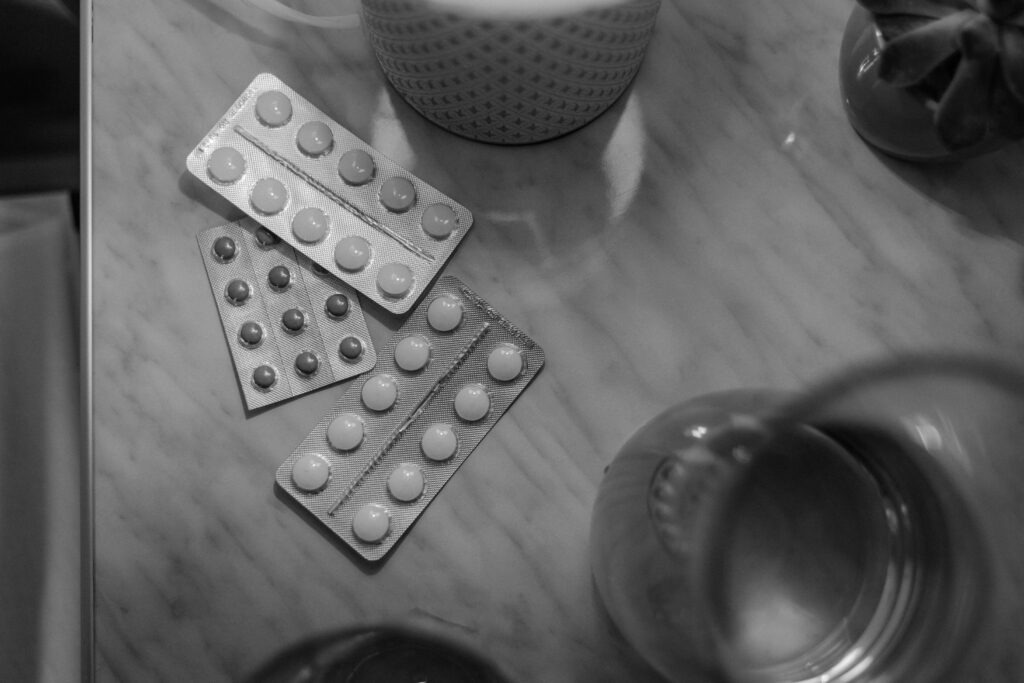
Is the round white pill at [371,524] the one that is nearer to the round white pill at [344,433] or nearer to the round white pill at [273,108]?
the round white pill at [344,433]

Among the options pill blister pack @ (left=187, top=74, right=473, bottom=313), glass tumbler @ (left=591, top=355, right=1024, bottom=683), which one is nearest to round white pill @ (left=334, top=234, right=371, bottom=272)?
pill blister pack @ (left=187, top=74, right=473, bottom=313)

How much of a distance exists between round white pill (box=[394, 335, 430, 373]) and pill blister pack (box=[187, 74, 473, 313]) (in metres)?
0.01

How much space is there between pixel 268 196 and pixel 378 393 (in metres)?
0.09

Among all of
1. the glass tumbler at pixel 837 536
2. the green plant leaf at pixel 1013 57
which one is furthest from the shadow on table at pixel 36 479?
the green plant leaf at pixel 1013 57

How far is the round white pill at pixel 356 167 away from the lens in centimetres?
41

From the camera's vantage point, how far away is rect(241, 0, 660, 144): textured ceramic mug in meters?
0.31

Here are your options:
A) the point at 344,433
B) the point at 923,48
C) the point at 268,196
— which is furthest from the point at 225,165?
the point at 923,48

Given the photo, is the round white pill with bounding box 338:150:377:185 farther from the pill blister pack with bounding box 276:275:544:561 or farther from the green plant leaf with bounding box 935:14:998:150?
the green plant leaf with bounding box 935:14:998:150

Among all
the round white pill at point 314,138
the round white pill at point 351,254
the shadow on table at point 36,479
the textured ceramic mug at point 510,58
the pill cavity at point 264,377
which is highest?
the textured ceramic mug at point 510,58

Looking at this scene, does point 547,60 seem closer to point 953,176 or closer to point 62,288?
point 953,176

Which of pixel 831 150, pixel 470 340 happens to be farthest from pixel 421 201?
pixel 831 150

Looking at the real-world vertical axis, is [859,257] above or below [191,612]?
above

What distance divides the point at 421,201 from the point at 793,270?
16cm

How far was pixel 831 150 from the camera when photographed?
41 cm
